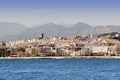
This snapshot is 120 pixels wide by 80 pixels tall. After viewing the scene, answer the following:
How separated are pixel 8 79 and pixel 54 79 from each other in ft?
13.9

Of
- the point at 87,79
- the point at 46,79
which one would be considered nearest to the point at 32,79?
the point at 46,79

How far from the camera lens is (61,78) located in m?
59.2

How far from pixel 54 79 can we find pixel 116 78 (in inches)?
224

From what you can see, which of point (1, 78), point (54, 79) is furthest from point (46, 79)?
point (1, 78)

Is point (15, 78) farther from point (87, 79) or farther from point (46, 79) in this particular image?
point (87, 79)

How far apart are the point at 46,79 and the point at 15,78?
3215 millimetres

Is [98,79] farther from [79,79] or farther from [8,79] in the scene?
[8,79]

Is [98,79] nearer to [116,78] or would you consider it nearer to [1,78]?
[116,78]

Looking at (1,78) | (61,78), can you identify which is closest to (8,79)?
(1,78)

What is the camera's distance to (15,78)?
5959 centimetres

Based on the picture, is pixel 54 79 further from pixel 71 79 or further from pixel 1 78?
pixel 1 78

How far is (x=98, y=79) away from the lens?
188ft

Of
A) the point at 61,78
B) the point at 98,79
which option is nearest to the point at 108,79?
the point at 98,79

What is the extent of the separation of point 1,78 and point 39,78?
3564 mm
